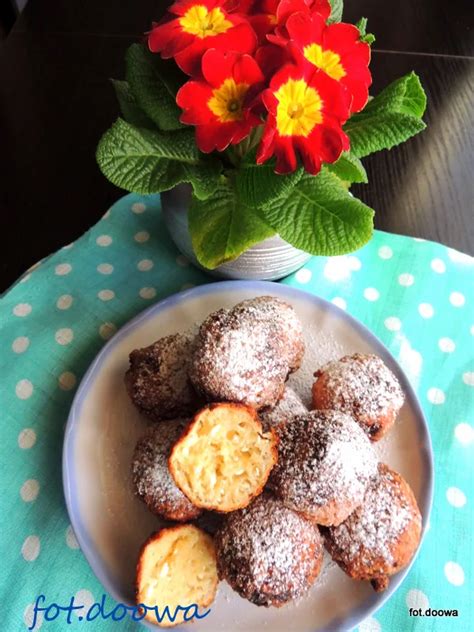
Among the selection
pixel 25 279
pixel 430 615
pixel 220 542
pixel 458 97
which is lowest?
pixel 430 615

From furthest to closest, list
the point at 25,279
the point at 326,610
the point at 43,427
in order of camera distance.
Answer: the point at 25,279
the point at 43,427
the point at 326,610

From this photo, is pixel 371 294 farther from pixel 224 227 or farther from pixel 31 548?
pixel 31 548

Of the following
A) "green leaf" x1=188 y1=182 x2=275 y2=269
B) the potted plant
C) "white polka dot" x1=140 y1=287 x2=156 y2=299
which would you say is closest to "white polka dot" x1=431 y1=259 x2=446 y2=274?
the potted plant

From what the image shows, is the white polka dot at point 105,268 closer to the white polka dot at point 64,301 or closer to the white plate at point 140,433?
the white polka dot at point 64,301

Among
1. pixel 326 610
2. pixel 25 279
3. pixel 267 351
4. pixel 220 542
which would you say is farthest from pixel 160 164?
pixel 326 610

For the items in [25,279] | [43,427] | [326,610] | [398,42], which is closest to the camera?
[326,610]

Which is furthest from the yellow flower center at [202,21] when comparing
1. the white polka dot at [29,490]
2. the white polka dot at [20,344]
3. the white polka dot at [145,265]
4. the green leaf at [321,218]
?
the white polka dot at [29,490]

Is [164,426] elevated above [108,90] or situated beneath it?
situated beneath

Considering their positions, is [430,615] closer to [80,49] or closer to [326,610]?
[326,610]
